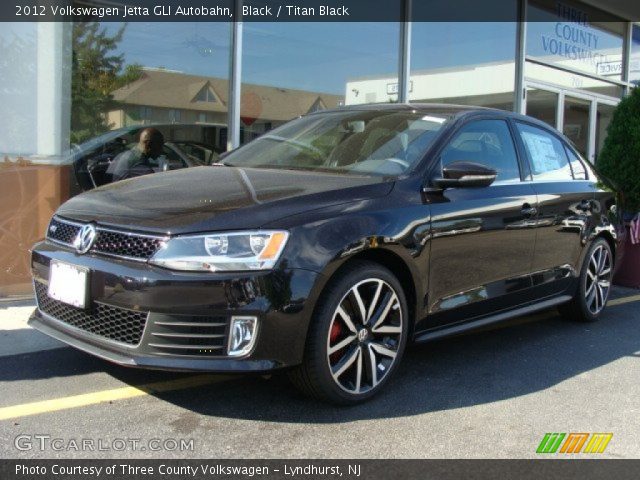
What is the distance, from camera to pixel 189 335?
3.04m

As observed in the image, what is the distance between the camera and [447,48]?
1037 centimetres

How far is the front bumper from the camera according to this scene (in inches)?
118

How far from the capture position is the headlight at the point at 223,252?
3016 millimetres

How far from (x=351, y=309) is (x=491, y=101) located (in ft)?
27.5

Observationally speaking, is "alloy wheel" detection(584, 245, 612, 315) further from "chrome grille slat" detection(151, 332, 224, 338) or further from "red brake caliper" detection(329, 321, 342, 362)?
"chrome grille slat" detection(151, 332, 224, 338)

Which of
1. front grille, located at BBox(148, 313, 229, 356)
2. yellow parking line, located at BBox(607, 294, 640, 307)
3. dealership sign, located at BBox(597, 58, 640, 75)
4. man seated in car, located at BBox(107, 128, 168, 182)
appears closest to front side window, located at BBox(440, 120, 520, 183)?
front grille, located at BBox(148, 313, 229, 356)

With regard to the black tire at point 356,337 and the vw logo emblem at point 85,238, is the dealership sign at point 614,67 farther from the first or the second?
the vw logo emblem at point 85,238

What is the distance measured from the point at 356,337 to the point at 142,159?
4.12 m

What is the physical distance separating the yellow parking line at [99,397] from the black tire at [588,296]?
3031mm

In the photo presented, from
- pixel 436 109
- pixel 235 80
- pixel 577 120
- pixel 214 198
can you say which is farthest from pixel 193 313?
pixel 577 120

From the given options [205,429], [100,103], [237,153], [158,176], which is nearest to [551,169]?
[237,153]

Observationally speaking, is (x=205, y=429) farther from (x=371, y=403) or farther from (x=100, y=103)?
(x=100, y=103)

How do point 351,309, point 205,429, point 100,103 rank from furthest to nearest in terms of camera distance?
point 100,103
point 351,309
point 205,429

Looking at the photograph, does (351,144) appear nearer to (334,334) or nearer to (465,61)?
(334,334)
